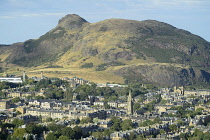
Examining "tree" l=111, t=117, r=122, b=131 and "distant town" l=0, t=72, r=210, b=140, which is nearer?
"distant town" l=0, t=72, r=210, b=140

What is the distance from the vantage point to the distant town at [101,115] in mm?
105812

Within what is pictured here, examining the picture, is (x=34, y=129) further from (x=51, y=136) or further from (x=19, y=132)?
(x=51, y=136)

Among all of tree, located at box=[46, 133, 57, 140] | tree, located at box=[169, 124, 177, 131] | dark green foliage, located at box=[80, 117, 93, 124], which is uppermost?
tree, located at box=[46, 133, 57, 140]

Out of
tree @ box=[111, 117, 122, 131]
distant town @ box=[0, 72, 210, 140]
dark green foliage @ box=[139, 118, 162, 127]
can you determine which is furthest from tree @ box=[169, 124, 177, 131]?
tree @ box=[111, 117, 122, 131]

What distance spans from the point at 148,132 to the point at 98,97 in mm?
76109

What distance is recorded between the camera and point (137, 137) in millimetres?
104688

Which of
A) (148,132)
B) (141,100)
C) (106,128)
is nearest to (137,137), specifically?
(148,132)

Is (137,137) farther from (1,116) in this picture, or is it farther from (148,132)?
(1,116)

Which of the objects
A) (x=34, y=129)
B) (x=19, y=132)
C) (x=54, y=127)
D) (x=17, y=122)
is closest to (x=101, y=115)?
(x=17, y=122)

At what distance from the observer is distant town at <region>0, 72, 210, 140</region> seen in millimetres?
105812

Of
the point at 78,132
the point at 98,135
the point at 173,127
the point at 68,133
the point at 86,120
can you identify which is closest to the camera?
the point at 68,133

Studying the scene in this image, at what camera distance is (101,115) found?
142 meters

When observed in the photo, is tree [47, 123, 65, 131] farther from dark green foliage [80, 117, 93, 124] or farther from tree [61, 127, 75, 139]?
dark green foliage [80, 117, 93, 124]

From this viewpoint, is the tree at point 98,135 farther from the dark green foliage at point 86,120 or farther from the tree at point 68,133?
the dark green foliage at point 86,120
